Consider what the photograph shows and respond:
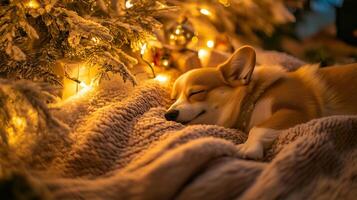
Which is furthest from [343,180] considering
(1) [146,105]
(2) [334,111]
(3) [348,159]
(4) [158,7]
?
(4) [158,7]

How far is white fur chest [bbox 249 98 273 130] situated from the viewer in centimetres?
124

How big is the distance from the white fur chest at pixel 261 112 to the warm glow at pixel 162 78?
411mm

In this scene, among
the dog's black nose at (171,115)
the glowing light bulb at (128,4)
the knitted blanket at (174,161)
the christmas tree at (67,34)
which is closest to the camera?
the knitted blanket at (174,161)

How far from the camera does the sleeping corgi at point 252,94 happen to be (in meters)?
1.25

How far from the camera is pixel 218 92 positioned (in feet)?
4.32

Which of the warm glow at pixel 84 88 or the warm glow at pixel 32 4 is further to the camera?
the warm glow at pixel 84 88

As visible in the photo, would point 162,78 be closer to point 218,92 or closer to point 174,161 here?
point 218,92

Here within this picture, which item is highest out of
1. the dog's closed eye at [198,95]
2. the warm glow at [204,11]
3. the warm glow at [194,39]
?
the warm glow at [204,11]

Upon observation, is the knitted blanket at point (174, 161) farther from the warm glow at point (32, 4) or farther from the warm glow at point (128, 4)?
the warm glow at point (128, 4)

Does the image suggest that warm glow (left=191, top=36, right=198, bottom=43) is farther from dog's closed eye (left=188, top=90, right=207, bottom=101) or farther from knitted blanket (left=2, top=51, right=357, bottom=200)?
knitted blanket (left=2, top=51, right=357, bottom=200)

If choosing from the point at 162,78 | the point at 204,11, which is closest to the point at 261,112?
the point at 162,78

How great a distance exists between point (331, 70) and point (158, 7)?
67 cm

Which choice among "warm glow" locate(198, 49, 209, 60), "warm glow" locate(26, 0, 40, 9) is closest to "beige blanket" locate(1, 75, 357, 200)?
"warm glow" locate(26, 0, 40, 9)

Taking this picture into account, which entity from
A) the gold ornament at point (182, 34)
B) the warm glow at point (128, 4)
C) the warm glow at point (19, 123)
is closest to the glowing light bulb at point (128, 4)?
the warm glow at point (128, 4)
